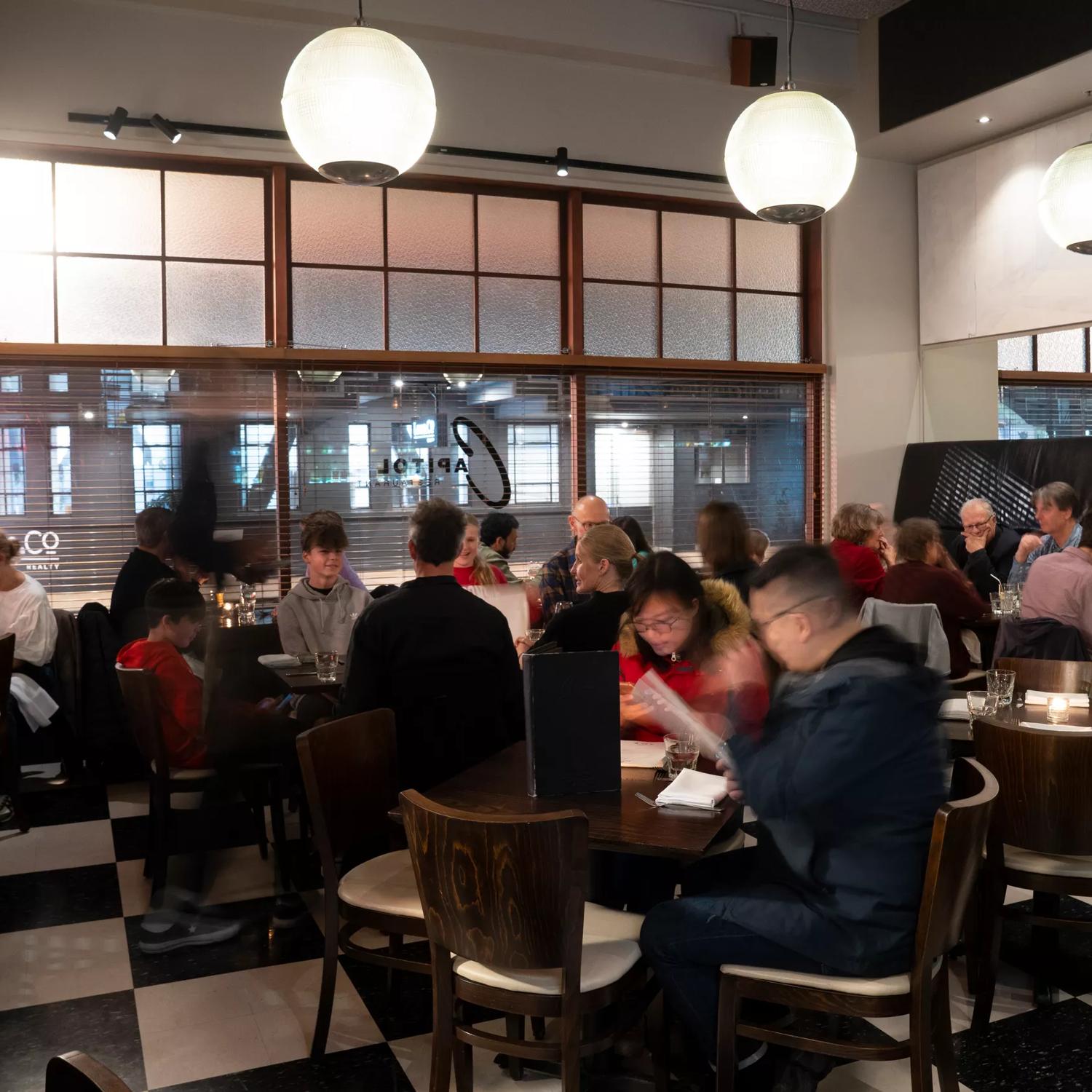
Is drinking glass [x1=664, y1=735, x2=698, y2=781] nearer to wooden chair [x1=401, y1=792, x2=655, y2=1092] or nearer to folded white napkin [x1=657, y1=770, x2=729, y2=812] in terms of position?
folded white napkin [x1=657, y1=770, x2=729, y2=812]

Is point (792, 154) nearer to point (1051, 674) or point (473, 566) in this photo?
point (1051, 674)

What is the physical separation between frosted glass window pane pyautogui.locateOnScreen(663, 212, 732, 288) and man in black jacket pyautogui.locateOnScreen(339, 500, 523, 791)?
4.20 metres

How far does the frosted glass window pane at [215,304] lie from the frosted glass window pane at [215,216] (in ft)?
0.29

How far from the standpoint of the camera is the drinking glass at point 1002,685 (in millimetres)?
3199

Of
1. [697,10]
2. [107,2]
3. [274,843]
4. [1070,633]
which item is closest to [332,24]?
[107,2]

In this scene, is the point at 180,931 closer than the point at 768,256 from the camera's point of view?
Yes

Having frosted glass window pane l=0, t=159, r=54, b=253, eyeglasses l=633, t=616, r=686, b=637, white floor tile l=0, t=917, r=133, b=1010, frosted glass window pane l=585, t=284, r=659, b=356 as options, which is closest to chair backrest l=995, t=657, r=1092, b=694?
eyeglasses l=633, t=616, r=686, b=637

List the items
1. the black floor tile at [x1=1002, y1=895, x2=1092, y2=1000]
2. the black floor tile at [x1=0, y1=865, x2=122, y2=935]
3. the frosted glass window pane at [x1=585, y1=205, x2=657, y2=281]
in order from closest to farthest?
the black floor tile at [x1=1002, y1=895, x2=1092, y2=1000], the black floor tile at [x1=0, y1=865, x2=122, y2=935], the frosted glass window pane at [x1=585, y1=205, x2=657, y2=281]

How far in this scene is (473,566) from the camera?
17.5ft

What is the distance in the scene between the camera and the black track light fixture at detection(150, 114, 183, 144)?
17.5 ft

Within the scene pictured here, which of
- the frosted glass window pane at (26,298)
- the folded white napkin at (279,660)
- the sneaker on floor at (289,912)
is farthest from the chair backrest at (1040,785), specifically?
the frosted glass window pane at (26,298)

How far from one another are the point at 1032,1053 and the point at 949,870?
1.01m

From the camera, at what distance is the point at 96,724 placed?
5.04 meters

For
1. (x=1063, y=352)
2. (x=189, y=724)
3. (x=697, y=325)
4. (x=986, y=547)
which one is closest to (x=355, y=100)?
(x=189, y=724)
